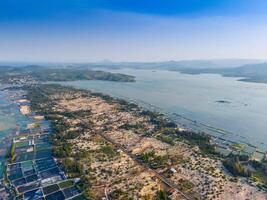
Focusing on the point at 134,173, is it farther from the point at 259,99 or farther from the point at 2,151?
the point at 259,99

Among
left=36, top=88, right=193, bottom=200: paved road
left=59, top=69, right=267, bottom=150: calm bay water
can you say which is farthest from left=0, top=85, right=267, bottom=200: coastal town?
left=59, top=69, right=267, bottom=150: calm bay water

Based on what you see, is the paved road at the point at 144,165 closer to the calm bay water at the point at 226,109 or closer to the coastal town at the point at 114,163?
the coastal town at the point at 114,163

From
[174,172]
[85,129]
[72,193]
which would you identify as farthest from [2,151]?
[174,172]

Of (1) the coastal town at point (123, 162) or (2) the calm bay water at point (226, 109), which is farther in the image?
(2) the calm bay water at point (226, 109)

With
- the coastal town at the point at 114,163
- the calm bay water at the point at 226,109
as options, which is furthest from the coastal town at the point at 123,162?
the calm bay water at the point at 226,109

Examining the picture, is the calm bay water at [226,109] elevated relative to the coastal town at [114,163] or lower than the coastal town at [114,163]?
lower

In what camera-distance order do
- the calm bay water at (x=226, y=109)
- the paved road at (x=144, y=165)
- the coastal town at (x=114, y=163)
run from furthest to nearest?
the calm bay water at (x=226, y=109) → the coastal town at (x=114, y=163) → the paved road at (x=144, y=165)

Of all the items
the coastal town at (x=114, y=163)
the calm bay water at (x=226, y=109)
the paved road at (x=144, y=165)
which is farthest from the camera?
the calm bay water at (x=226, y=109)

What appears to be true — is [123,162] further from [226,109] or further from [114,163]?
[226,109]
